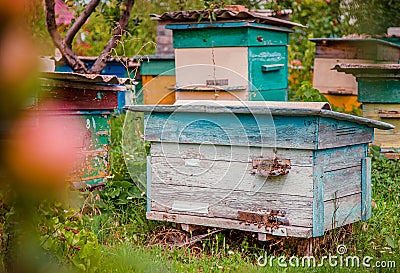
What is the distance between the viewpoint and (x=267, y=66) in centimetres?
557

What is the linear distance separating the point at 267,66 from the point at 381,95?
107 centimetres

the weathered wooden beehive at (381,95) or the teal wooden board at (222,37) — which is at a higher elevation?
the teal wooden board at (222,37)

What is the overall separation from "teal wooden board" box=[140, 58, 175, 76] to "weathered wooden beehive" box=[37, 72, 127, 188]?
2.51 meters

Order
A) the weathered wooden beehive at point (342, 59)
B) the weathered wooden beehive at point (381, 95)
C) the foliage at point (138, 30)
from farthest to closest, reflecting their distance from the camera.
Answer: the foliage at point (138, 30)
the weathered wooden beehive at point (342, 59)
the weathered wooden beehive at point (381, 95)

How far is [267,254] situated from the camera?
3480mm

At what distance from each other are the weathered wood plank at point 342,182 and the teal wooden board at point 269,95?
1.86 m

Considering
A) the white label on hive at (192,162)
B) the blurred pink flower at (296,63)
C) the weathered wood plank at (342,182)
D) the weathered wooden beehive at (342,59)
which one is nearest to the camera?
the weathered wood plank at (342,182)

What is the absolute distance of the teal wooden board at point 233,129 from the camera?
3.13m

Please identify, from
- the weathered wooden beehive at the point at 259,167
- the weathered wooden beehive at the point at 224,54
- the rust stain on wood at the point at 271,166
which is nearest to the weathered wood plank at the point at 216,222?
the weathered wooden beehive at the point at 259,167

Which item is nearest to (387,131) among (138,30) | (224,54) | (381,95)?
(381,95)

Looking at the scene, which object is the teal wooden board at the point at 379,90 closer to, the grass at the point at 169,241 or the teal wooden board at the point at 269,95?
the grass at the point at 169,241

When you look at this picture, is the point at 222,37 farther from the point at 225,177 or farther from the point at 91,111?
the point at 225,177

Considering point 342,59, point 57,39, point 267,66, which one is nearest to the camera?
point 57,39

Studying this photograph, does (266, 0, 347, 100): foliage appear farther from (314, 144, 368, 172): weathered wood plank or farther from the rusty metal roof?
(314, 144, 368, 172): weathered wood plank
